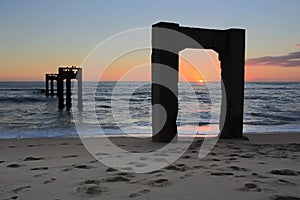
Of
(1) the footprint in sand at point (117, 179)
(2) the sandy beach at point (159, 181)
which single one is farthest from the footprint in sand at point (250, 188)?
(1) the footprint in sand at point (117, 179)

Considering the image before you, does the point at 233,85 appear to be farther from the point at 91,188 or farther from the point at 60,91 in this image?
the point at 60,91

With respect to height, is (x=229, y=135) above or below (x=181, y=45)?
below

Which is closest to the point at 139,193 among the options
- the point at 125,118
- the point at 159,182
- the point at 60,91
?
the point at 159,182

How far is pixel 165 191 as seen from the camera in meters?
3.46

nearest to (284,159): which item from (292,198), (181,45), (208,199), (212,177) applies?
(212,177)

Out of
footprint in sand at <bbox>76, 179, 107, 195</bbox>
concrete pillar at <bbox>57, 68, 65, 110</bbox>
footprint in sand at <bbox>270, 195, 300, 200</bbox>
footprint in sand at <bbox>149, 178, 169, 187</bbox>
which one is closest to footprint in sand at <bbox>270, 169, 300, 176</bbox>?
footprint in sand at <bbox>270, 195, 300, 200</bbox>

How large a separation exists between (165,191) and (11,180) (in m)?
2.13

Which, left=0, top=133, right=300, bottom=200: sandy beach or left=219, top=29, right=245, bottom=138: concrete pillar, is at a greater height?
left=219, top=29, right=245, bottom=138: concrete pillar

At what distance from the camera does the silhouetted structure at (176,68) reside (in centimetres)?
835

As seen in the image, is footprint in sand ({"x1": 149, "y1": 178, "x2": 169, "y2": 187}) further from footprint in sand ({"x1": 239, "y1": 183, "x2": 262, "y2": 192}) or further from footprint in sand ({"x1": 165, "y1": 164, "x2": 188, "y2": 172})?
footprint in sand ({"x1": 239, "y1": 183, "x2": 262, "y2": 192})

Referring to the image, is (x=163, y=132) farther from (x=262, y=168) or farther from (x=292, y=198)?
(x=292, y=198)

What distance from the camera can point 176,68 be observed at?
8.46 m

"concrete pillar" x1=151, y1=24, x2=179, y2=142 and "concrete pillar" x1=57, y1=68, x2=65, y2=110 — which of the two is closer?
"concrete pillar" x1=151, y1=24, x2=179, y2=142

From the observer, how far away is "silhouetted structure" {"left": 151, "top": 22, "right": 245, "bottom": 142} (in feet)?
27.4
